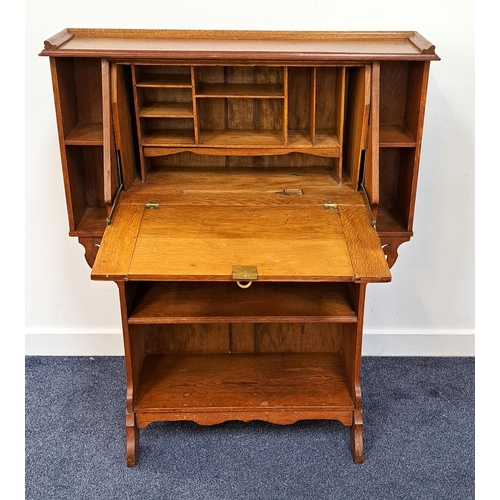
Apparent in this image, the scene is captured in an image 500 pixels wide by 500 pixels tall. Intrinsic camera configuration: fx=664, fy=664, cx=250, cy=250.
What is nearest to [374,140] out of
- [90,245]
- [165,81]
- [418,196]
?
[418,196]

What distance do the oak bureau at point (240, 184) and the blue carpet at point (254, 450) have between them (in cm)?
13

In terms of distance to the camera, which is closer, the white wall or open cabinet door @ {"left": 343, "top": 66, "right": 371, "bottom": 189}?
open cabinet door @ {"left": 343, "top": 66, "right": 371, "bottom": 189}

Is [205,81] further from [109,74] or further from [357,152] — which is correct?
[357,152]

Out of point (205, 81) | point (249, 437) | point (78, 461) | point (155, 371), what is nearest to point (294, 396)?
point (249, 437)

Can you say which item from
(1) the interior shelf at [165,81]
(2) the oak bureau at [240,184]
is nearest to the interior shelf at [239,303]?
(2) the oak bureau at [240,184]

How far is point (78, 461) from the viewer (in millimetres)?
2635

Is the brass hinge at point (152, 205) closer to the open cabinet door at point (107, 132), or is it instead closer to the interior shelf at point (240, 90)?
the open cabinet door at point (107, 132)

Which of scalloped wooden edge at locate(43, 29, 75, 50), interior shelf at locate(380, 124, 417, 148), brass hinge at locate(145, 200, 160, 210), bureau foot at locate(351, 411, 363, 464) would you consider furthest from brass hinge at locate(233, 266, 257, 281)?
scalloped wooden edge at locate(43, 29, 75, 50)

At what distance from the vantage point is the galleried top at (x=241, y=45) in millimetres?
2293

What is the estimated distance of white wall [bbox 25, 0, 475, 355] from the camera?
264cm

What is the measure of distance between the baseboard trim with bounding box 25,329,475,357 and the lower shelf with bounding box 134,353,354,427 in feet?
1.39

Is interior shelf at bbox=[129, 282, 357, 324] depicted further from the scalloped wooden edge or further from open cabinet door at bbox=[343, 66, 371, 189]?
the scalloped wooden edge

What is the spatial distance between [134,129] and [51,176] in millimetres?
538

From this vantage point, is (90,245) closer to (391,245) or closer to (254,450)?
(254,450)
